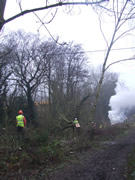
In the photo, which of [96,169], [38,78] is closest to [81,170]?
[96,169]

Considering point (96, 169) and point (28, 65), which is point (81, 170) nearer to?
point (96, 169)

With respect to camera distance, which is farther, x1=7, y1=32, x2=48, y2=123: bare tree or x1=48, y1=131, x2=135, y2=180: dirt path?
x1=7, y1=32, x2=48, y2=123: bare tree

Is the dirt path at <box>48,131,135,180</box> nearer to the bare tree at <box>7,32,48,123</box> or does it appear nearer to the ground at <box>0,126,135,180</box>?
the ground at <box>0,126,135,180</box>

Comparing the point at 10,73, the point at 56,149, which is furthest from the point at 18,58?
the point at 56,149

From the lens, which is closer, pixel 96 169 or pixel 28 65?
pixel 96 169

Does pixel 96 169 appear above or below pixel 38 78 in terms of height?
below

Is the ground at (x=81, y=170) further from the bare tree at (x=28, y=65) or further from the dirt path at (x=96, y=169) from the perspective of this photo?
the bare tree at (x=28, y=65)

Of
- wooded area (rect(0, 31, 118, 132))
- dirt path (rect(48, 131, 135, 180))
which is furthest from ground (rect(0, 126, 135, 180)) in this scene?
wooded area (rect(0, 31, 118, 132))

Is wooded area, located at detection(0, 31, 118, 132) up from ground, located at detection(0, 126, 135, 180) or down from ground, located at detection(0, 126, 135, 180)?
up

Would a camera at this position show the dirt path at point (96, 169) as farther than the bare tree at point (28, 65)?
No

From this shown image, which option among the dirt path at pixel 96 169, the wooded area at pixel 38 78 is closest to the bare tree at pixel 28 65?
the wooded area at pixel 38 78

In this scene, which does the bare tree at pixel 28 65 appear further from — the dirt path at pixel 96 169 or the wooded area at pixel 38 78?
the dirt path at pixel 96 169

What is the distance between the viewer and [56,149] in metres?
8.41

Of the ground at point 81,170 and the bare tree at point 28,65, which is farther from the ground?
the bare tree at point 28,65
